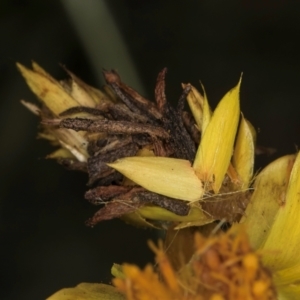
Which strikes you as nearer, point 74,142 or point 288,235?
point 288,235

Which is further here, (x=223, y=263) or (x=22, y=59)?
(x=22, y=59)

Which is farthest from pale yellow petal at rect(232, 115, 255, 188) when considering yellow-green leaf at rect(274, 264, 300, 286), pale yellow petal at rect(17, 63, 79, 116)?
pale yellow petal at rect(17, 63, 79, 116)

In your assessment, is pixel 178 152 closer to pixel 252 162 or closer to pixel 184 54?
pixel 252 162

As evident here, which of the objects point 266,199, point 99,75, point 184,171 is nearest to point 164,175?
point 184,171

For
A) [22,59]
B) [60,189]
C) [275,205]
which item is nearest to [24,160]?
[60,189]

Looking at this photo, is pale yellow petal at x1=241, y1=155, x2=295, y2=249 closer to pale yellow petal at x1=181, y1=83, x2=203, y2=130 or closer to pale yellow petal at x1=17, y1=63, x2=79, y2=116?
pale yellow petal at x1=181, y1=83, x2=203, y2=130

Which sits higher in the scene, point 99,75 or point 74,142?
point 99,75

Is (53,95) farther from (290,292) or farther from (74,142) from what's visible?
(290,292)
